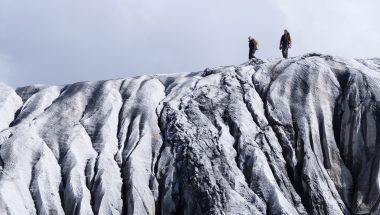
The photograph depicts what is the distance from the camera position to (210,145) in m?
43.7

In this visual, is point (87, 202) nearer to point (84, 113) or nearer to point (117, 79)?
point (84, 113)

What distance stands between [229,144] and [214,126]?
5.72 ft

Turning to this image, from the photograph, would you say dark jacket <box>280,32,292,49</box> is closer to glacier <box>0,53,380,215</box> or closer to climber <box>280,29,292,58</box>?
climber <box>280,29,292,58</box>

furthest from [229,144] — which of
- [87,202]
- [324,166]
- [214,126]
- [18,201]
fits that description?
[18,201]

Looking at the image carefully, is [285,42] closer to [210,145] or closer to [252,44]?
[252,44]

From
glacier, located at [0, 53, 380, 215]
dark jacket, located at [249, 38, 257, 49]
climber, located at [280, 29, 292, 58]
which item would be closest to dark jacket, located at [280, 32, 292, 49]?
climber, located at [280, 29, 292, 58]

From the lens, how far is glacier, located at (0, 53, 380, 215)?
41.4 meters

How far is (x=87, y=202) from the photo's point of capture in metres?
41.5

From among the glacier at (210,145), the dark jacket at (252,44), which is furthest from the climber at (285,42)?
the glacier at (210,145)

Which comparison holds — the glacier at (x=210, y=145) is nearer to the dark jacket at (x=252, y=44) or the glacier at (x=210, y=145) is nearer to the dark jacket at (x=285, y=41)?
the dark jacket at (x=285, y=41)

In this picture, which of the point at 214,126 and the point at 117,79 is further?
the point at 117,79

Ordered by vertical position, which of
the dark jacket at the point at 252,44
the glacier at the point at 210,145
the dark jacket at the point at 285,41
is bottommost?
the glacier at the point at 210,145

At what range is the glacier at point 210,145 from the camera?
41438mm

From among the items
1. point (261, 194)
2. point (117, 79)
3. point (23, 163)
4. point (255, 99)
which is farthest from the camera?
point (117, 79)
